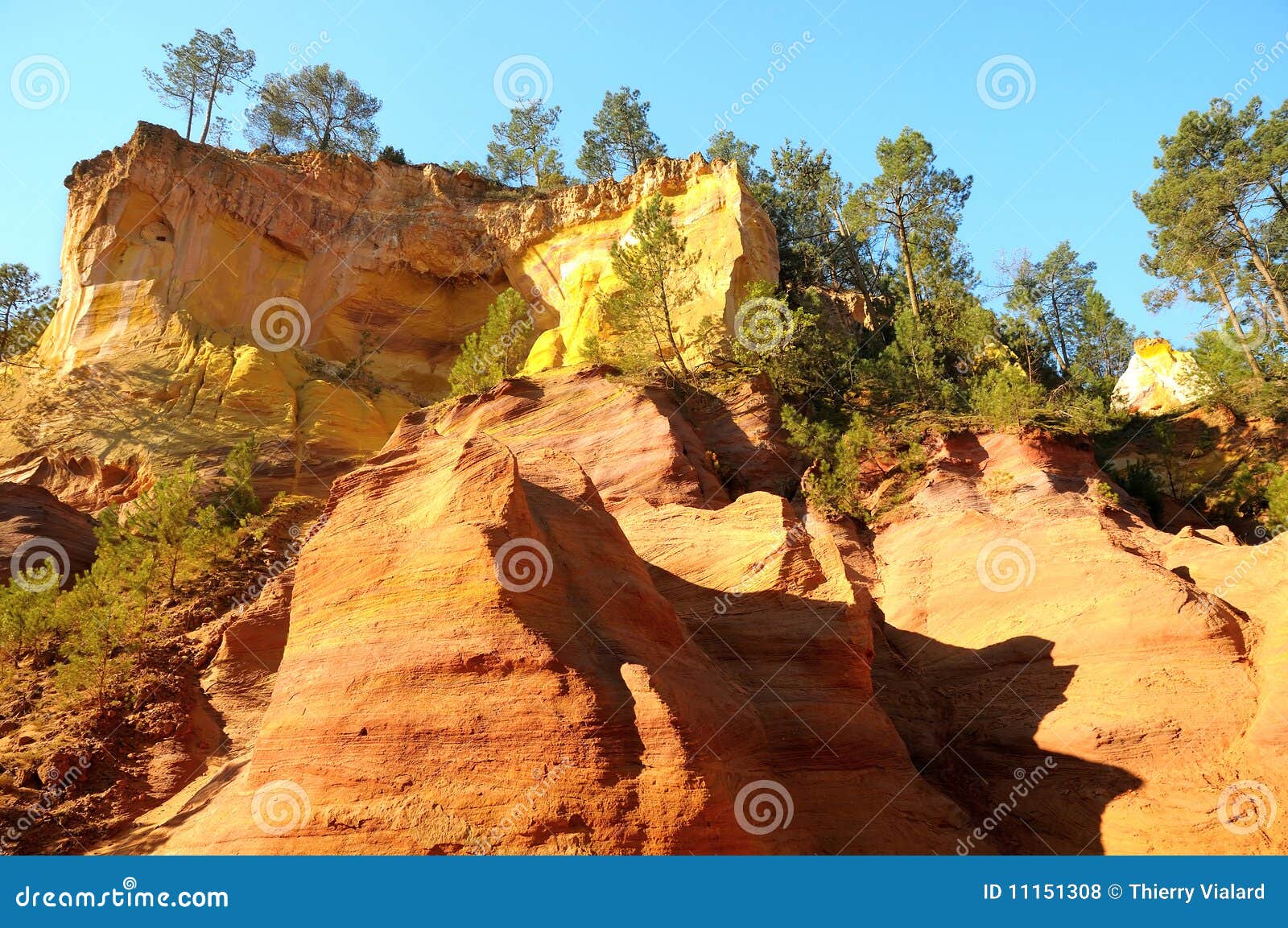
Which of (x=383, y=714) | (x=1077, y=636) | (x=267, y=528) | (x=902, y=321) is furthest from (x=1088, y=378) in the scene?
(x=383, y=714)

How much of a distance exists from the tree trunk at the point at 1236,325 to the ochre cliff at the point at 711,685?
53.8 ft

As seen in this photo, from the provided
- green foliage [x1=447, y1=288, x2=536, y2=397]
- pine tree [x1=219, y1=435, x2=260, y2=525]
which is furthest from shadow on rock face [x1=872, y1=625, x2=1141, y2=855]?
pine tree [x1=219, y1=435, x2=260, y2=525]

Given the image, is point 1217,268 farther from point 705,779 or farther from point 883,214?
point 705,779

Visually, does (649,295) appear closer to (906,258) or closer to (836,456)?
(836,456)

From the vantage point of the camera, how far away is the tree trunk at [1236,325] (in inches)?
1394

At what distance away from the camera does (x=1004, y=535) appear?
22.4 meters

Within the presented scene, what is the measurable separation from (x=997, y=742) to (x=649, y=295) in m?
20.2

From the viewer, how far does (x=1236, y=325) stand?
36.5 meters

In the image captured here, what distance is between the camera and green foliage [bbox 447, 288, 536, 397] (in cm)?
3391

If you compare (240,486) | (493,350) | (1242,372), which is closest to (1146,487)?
(1242,372)

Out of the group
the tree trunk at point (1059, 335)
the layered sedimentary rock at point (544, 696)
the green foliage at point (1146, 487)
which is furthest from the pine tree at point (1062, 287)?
the layered sedimentary rock at point (544, 696)

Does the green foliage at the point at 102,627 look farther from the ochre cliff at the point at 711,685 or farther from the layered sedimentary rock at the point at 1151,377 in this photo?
the layered sedimentary rock at the point at 1151,377

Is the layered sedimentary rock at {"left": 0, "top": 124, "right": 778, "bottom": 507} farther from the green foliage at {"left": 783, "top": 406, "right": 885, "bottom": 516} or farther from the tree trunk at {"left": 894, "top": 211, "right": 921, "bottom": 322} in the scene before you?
the green foliage at {"left": 783, "top": 406, "right": 885, "bottom": 516}

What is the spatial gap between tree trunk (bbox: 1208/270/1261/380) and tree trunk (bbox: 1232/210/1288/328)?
135 cm
